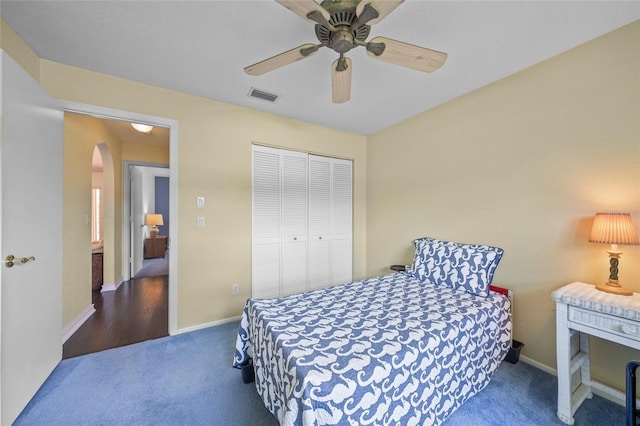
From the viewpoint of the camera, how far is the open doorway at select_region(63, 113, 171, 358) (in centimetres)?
247

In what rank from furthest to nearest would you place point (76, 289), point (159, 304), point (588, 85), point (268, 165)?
point (159, 304), point (268, 165), point (76, 289), point (588, 85)

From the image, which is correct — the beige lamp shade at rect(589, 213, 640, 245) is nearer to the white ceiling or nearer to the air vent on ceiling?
the white ceiling

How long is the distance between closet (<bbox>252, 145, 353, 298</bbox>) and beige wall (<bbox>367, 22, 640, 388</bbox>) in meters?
1.24

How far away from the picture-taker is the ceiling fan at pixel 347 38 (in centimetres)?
116

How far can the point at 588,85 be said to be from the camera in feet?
5.89

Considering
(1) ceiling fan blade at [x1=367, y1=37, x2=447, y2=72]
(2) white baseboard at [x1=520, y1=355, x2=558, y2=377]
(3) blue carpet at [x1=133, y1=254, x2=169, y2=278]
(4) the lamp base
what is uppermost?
(1) ceiling fan blade at [x1=367, y1=37, x2=447, y2=72]

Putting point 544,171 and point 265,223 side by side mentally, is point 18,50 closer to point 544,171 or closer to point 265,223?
point 265,223

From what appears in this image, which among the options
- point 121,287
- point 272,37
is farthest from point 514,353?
point 121,287

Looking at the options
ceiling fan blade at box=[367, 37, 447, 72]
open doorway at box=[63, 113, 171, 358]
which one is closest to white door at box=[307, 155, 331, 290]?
open doorway at box=[63, 113, 171, 358]

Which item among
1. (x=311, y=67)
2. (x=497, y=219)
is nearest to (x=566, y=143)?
(x=497, y=219)

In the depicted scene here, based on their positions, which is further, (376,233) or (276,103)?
(376,233)

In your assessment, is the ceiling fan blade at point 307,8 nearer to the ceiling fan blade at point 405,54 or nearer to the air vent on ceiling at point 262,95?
the ceiling fan blade at point 405,54

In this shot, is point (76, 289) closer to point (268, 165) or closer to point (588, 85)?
point (268, 165)

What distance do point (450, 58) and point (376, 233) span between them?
234cm
